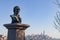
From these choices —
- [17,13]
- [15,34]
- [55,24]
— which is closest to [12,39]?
[15,34]

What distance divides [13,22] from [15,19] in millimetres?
157

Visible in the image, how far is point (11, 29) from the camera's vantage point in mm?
10188

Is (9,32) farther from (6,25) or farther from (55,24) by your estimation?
(55,24)

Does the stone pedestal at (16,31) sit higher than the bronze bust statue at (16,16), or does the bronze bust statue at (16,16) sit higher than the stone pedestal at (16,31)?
the bronze bust statue at (16,16)

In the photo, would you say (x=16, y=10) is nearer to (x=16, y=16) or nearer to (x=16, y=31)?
(x=16, y=16)

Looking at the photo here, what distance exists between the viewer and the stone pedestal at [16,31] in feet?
33.0

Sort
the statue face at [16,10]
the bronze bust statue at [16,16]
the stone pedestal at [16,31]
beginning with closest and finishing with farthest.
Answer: the stone pedestal at [16,31] < the bronze bust statue at [16,16] < the statue face at [16,10]

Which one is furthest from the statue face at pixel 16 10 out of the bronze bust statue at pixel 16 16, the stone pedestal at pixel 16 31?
the stone pedestal at pixel 16 31

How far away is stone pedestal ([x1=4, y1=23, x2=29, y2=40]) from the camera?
10.1m

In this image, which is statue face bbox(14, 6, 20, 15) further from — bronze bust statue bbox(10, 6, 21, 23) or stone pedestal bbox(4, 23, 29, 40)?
stone pedestal bbox(4, 23, 29, 40)

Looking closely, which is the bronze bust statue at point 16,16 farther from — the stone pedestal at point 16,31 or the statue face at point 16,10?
the stone pedestal at point 16,31

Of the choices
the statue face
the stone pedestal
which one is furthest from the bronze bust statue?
the stone pedestal

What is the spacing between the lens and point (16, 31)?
1014 centimetres

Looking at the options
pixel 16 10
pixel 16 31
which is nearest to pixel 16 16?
pixel 16 10
